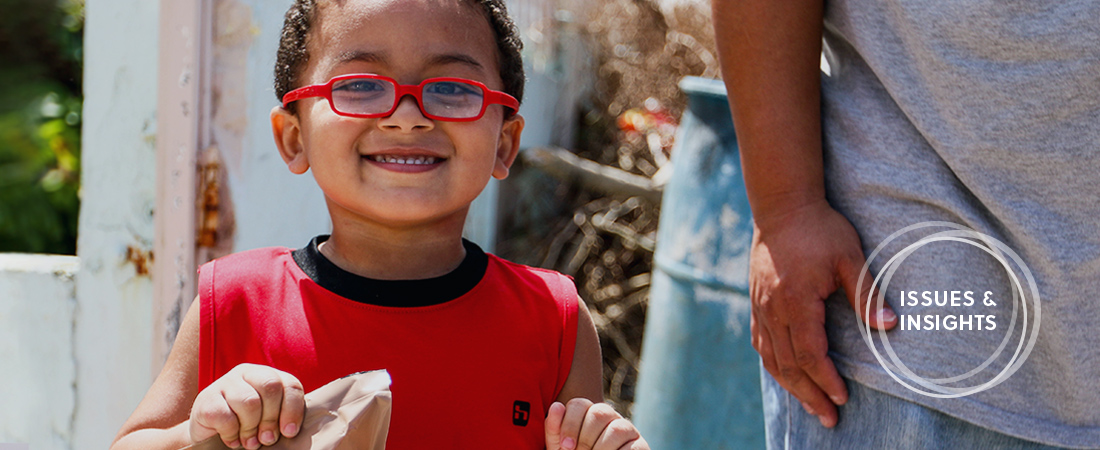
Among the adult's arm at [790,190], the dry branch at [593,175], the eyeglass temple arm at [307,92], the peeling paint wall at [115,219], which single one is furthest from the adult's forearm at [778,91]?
the dry branch at [593,175]

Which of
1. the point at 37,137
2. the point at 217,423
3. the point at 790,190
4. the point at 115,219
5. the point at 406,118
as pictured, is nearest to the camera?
the point at 217,423

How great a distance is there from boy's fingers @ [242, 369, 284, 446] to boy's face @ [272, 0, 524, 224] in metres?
0.34

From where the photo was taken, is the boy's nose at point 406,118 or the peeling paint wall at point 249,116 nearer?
the boy's nose at point 406,118

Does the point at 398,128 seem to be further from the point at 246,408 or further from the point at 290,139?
the point at 246,408

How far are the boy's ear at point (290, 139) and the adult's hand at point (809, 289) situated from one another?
79cm

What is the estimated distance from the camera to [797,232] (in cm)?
140

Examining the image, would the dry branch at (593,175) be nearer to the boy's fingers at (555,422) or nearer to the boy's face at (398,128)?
the boy's face at (398,128)

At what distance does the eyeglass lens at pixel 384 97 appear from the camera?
121 centimetres

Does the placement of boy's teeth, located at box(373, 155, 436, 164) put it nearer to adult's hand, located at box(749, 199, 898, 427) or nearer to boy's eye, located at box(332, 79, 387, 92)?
boy's eye, located at box(332, 79, 387, 92)

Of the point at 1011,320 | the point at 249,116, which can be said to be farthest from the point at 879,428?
the point at 249,116

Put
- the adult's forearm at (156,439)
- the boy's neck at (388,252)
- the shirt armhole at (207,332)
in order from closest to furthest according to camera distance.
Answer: the adult's forearm at (156,439) < the shirt armhole at (207,332) < the boy's neck at (388,252)

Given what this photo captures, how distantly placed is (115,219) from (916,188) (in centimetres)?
154

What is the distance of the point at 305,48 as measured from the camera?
1353mm

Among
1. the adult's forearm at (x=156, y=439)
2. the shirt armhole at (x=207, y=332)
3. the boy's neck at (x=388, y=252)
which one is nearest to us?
the adult's forearm at (x=156, y=439)
